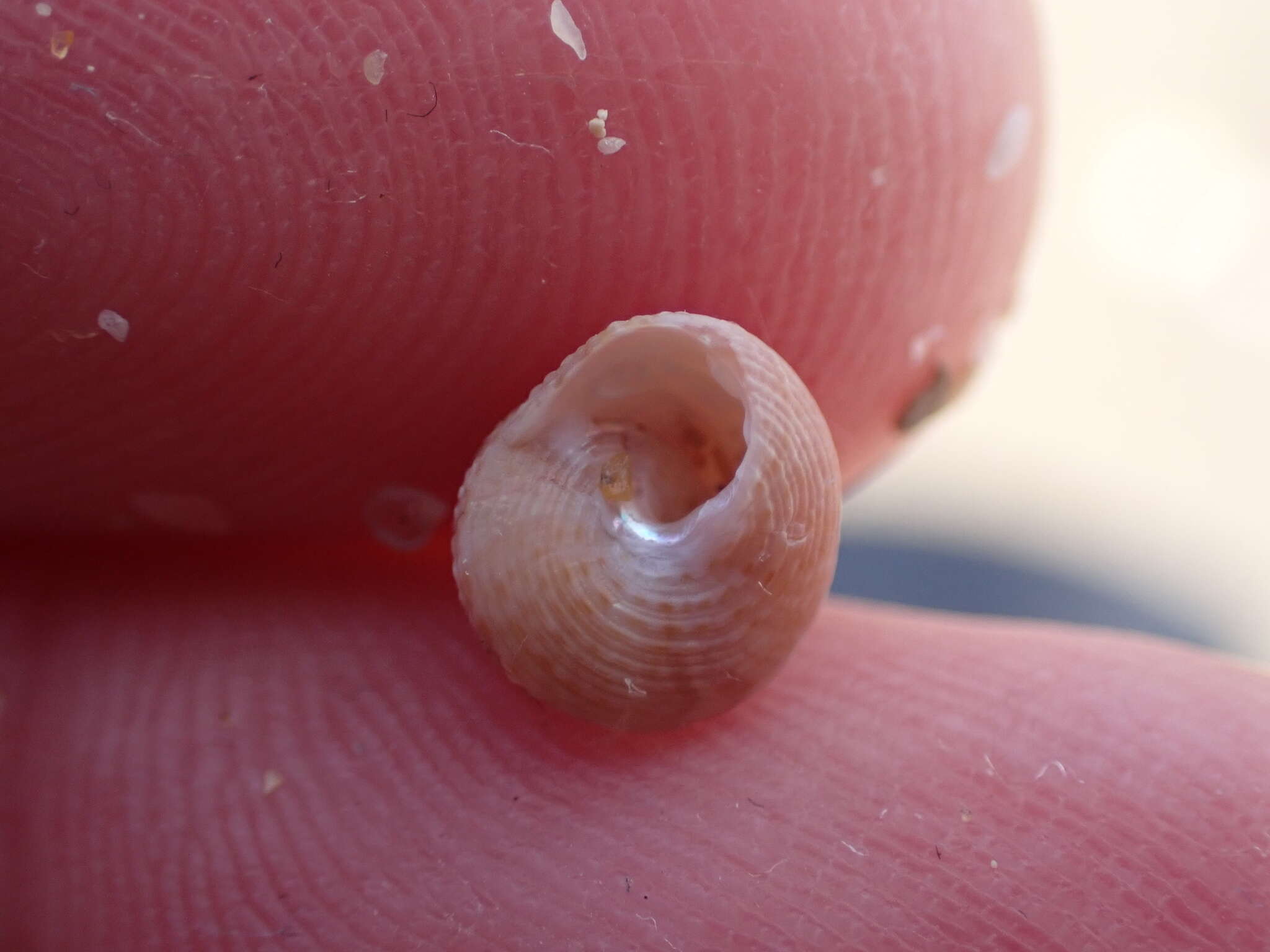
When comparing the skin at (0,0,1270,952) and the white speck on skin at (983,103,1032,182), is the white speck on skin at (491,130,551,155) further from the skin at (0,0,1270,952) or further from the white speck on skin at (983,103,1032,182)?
the white speck on skin at (983,103,1032,182)

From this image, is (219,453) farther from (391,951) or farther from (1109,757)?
(1109,757)

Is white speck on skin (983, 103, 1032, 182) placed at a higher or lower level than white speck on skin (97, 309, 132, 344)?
higher

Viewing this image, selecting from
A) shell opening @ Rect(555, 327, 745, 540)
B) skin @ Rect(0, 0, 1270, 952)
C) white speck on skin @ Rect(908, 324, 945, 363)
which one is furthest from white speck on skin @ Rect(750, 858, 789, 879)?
white speck on skin @ Rect(908, 324, 945, 363)

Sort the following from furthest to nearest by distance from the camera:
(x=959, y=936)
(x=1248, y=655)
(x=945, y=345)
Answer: (x=1248, y=655), (x=945, y=345), (x=959, y=936)

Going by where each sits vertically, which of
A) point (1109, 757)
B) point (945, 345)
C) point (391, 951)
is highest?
point (945, 345)

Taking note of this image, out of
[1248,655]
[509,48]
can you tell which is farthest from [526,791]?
[1248,655]

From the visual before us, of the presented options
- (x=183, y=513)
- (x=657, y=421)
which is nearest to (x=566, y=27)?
(x=657, y=421)
